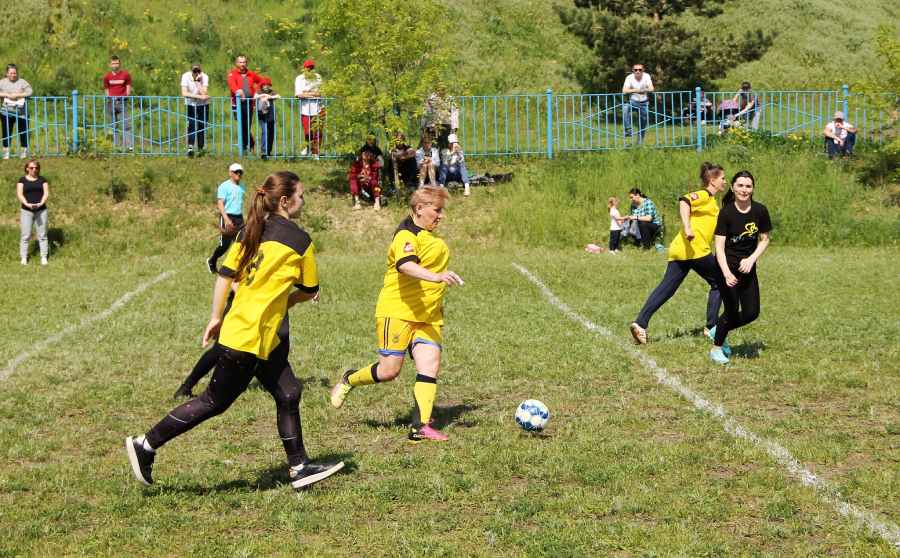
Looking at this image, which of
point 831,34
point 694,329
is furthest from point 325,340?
point 831,34

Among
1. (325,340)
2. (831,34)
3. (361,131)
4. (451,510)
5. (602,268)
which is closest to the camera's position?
(451,510)

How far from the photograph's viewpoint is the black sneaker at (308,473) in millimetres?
6609

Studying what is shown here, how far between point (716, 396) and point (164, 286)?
10477 mm

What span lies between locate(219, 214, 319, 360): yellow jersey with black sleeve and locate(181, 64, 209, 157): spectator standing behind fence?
18895mm

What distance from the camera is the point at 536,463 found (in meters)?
7.18

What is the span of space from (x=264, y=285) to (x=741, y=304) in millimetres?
5728

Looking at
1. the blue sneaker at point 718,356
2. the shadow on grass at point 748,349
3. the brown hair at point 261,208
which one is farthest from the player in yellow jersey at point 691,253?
the brown hair at point 261,208

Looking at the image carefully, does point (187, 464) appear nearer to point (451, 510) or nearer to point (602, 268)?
point (451, 510)

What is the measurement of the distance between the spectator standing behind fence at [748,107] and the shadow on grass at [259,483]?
72.7 feet

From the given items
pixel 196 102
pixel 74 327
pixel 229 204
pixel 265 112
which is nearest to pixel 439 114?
pixel 265 112

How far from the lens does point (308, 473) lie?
6.68 meters

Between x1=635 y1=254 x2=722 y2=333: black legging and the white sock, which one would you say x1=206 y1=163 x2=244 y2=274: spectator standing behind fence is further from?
the white sock

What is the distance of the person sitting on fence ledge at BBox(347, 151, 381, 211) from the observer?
23828 millimetres

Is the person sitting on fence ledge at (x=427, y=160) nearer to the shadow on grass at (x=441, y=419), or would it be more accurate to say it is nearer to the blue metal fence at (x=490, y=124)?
the blue metal fence at (x=490, y=124)
